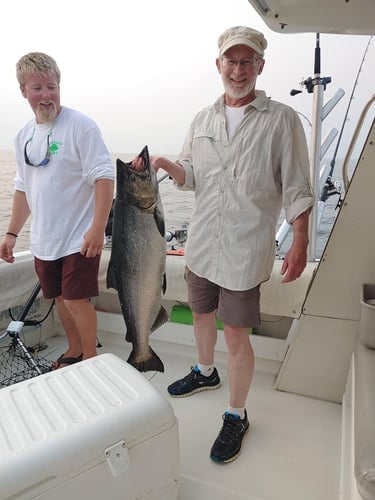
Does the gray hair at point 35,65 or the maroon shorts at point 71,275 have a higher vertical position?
the gray hair at point 35,65

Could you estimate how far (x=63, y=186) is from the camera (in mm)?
2193

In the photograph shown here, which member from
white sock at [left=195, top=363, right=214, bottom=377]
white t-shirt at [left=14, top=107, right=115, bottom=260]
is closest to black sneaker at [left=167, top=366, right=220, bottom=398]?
white sock at [left=195, top=363, right=214, bottom=377]

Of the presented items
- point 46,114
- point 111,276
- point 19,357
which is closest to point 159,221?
point 111,276

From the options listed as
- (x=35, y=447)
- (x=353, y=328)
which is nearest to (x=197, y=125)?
(x=353, y=328)

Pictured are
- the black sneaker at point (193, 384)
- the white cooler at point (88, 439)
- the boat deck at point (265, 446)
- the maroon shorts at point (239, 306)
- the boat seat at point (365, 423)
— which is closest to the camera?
the boat seat at point (365, 423)

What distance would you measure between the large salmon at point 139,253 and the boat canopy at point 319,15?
0.78m

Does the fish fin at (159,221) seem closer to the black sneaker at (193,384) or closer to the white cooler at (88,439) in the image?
the white cooler at (88,439)

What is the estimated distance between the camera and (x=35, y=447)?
3.80ft

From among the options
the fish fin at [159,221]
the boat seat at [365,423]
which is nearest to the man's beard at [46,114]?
the fish fin at [159,221]

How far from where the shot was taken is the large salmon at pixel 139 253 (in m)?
1.65

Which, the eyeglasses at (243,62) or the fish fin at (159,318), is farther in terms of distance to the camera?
the fish fin at (159,318)

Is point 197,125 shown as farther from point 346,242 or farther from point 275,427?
point 275,427

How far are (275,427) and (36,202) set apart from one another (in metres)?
1.76

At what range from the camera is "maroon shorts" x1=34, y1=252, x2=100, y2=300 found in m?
2.25
